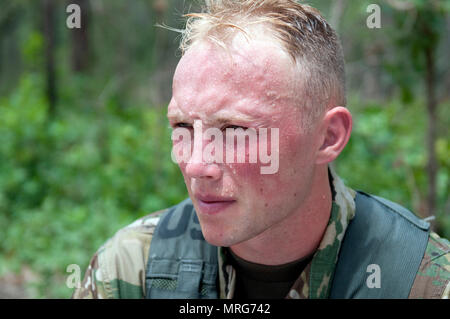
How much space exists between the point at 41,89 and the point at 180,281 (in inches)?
331

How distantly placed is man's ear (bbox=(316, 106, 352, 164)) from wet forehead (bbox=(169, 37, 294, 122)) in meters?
0.21

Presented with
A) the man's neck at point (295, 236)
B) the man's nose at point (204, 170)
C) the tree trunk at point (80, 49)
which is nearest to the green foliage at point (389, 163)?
the man's neck at point (295, 236)

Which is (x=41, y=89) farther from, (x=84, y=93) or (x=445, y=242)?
(x=445, y=242)

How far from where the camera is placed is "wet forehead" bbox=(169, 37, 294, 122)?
1.69 m

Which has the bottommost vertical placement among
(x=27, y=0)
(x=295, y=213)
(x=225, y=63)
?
(x=295, y=213)

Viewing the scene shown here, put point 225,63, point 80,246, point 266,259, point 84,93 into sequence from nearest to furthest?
point 225,63 → point 266,259 → point 80,246 → point 84,93

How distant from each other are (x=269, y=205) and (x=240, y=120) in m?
0.32

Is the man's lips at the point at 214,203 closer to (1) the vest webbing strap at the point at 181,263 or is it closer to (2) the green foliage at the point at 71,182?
(1) the vest webbing strap at the point at 181,263

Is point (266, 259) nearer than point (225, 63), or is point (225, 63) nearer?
point (225, 63)

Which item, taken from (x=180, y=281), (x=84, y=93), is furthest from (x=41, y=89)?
(x=180, y=281)

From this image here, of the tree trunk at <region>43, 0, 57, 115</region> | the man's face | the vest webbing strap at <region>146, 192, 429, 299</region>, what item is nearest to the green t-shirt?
the vest webbing strap at <region>146, 192, 429, 299</region>

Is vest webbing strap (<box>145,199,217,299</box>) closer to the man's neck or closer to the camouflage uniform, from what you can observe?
the camouflage uniform

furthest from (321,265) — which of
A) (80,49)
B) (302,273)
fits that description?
(80,49)

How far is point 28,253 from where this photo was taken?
509 centimetres
